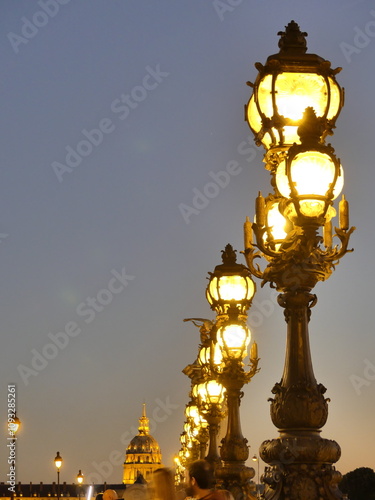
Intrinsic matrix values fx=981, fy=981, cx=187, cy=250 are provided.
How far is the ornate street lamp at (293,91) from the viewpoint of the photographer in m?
11.4

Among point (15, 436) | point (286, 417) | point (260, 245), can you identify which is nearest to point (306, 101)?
point (260, 245)

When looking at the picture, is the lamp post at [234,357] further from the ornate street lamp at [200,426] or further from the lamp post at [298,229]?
the ornate street lamp at [200,426]

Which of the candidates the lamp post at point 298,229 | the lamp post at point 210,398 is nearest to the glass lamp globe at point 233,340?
the lamp post at point 210,398

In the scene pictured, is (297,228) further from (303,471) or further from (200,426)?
(200,426)

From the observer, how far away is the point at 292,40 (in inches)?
473

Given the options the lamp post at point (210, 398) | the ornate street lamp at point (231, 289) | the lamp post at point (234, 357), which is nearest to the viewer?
the lamp post at point (234, 357)

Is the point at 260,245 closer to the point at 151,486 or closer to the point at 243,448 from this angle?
the point at 151,486

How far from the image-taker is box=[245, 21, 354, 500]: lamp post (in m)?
10.2

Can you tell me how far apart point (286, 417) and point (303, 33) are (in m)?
4.94

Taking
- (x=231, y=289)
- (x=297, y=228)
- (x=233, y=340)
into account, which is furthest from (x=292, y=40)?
(x=233, y=340)

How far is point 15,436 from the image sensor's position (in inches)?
1903

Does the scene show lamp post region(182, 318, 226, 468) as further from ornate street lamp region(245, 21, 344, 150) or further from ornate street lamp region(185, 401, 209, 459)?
ornate street lamp region(245, 21, 344, 150)

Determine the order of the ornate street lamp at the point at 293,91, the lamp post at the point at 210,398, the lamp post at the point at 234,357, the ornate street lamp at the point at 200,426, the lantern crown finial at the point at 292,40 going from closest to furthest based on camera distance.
→ the ornate street lamp at the point at 293,91 → the lantern crown finial at the point at 292,40 → the lamp post at the point at 234,357 → the lamp post at the point at 210,398 → the ornate street lamp at the point at 200,426

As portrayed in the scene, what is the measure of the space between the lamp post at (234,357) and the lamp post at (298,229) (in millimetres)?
5938
